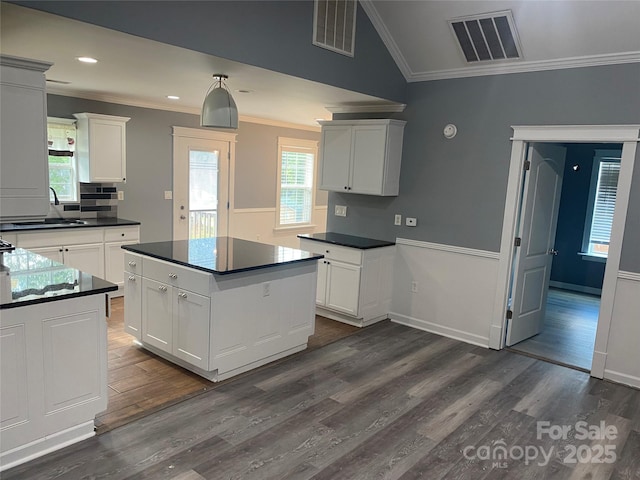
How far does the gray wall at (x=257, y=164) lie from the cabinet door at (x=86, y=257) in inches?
94.7

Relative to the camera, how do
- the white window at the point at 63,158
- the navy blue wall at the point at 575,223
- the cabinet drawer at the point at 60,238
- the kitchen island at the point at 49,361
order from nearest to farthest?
1. the kitchen island at the point at 49,361
2. the cabinet drawer at the point at 60,238
3. the white window at the point at 63,158
4. the navy blue wall at the point at 575,223

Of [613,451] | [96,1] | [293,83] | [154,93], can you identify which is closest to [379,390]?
[613,451]

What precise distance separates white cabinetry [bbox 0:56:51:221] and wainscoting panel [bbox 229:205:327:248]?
4407 mm

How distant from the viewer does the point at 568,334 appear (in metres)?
4.89

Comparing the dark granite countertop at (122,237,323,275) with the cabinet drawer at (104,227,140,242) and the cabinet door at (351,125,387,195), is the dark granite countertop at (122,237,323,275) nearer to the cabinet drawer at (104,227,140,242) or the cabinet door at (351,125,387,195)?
the cabinet door at (351,125,387,195)

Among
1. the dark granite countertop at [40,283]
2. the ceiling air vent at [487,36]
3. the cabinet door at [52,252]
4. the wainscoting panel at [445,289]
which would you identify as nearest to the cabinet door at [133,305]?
the dark granite countertop at [40,283]

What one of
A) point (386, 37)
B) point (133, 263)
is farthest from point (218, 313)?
point (386, 37)

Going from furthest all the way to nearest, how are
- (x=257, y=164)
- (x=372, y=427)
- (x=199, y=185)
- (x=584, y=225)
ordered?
1. (x=257, y=164)
2. (x=584, y=225)
3. (x=199, y=185)
4. (x=372, y=427)

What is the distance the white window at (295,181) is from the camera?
7.68m

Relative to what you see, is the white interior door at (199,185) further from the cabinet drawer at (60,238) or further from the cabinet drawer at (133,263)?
the cabinet drawer at (133,263)

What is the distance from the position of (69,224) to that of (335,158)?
2.92 meters

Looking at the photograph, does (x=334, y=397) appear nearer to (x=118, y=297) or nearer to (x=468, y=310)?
(x=468, y=310)

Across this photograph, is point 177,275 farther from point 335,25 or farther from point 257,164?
point 257,164

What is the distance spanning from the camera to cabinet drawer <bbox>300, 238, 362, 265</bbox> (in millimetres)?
4645
